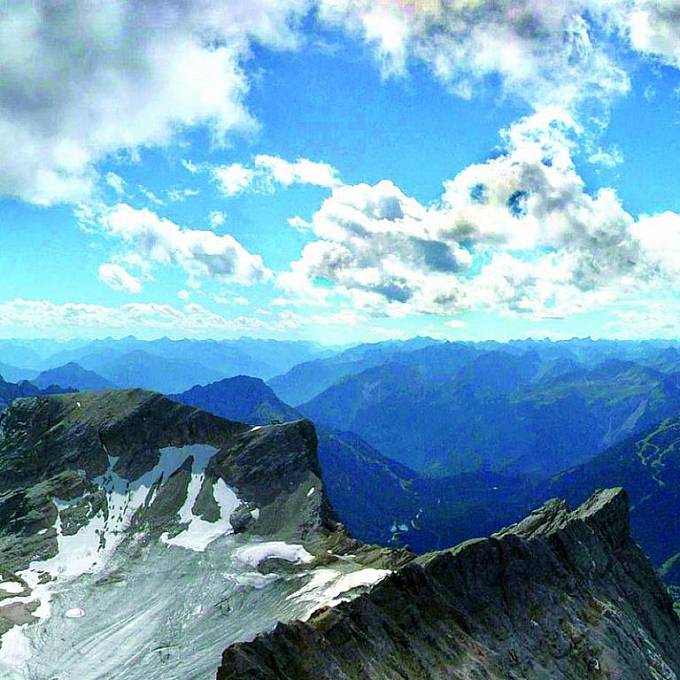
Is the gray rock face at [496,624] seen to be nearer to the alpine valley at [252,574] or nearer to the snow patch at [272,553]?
the alpine valley at [252,574]

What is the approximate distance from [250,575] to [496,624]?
177 ft

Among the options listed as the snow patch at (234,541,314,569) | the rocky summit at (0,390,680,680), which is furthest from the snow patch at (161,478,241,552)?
the snow patch at (234,541,314,569)

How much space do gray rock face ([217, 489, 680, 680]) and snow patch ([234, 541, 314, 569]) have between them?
41.3m

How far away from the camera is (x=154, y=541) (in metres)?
129

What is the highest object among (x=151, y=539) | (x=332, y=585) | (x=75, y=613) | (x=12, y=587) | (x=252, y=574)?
(x=12, y=587)

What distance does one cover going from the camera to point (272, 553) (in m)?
113

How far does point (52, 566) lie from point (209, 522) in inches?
1335

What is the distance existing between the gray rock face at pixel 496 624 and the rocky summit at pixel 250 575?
0.67 ft

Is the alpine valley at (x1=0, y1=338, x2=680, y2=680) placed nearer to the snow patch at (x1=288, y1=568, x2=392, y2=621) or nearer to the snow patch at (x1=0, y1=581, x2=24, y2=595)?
the snow patch at (x1=288, y1=568, x2=392, y2=621)

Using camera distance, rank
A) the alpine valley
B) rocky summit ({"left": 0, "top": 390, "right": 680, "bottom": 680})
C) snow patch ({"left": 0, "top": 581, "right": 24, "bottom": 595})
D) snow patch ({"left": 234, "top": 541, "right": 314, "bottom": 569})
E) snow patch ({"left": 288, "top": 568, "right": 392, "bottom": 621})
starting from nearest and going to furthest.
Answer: rocky summit ({"left": 0, "top": 390, "right": 680, "bottom": 680}) → the alpine valley → snow patch ({"left": 288, "top": 568, "right": 392, "bottom": 621}) → snow patch ({"left": 234, "top": 541, "right": 314, "bottom": 569}) → snow patch ({"left": 0, "top": 581, "right": 24, "bottom": 595})

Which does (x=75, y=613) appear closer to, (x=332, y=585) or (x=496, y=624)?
(x=332, y=585)

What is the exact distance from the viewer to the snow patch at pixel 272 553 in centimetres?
11025

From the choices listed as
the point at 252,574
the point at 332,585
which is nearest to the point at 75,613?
the point at 252,574

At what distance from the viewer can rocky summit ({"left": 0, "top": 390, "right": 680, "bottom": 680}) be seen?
205ft
